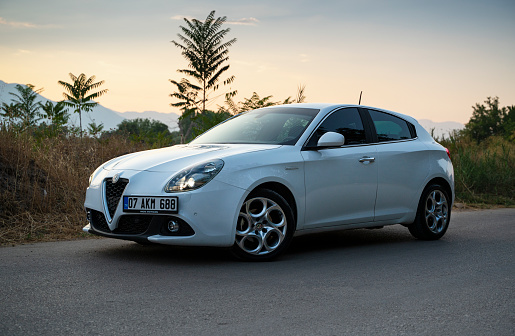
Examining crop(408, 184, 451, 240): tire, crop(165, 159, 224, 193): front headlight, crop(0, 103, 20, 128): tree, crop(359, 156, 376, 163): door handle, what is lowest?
crop(408, 184, 451, 240): tire

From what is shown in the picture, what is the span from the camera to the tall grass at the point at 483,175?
1554cm

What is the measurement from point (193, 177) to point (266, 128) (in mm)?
1547

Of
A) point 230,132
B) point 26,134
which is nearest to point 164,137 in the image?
point 26,134

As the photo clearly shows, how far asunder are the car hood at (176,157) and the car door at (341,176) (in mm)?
529

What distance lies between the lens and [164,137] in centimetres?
1488

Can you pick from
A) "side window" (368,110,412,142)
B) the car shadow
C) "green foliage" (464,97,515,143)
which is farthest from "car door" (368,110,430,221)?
"green foliage" (464,97,515,143)

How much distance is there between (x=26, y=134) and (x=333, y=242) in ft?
17.1

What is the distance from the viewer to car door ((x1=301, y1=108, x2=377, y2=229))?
6984 mm

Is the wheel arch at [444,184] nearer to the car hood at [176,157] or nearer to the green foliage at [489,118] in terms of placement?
the car hood at [176,157]

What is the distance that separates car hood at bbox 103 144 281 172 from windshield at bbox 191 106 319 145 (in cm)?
29

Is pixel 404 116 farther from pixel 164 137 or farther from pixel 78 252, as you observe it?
pixel 164 137

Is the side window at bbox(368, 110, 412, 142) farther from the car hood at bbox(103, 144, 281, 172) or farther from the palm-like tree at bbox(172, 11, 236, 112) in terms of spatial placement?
the palm-like tree at bbox(172, 11, 236, 112)

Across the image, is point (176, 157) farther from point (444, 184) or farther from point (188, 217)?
point (444, 184)

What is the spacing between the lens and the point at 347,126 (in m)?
7.69
